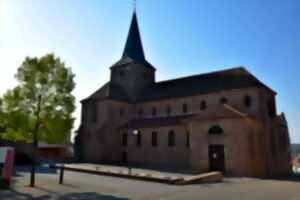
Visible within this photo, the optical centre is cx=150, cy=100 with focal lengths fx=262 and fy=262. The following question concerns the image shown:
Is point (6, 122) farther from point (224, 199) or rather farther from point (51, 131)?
point (224, 199)

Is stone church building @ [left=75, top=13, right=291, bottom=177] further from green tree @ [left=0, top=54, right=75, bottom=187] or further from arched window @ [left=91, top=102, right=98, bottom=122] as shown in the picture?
green tree @ [left=0, top=54, right=75, bottom=187]

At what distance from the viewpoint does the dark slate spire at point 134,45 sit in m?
46.2

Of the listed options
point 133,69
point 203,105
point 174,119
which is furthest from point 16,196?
point 133,69

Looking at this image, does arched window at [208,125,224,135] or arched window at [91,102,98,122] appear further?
arched window at [91,102,98,122]

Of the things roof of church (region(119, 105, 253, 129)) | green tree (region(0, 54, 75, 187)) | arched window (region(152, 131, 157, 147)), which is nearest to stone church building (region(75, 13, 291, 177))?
arched window (region(152, 131, 157, 147))

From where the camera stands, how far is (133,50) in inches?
1836

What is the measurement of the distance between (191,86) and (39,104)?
25.0 metres

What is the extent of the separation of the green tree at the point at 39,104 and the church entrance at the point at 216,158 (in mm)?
16513

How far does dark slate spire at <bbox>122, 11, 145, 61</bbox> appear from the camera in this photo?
46219 millimetres

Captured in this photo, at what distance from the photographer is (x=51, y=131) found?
1636cm

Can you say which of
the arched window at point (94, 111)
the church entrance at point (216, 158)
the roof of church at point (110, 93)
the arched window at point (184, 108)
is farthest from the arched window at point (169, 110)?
the arched window at point (94, 111)

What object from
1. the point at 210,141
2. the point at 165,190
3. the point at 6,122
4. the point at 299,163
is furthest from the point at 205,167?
the point at 299,163

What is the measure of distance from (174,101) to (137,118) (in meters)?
7.29

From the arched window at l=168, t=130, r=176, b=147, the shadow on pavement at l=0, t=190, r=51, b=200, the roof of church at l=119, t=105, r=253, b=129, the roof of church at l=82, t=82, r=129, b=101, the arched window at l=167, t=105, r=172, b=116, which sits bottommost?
the shadow on pavement at l=0, t=190, r=51, b=200
